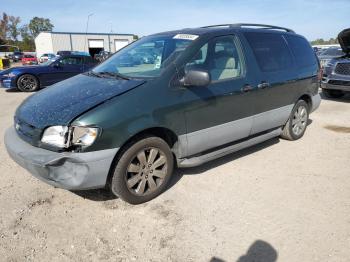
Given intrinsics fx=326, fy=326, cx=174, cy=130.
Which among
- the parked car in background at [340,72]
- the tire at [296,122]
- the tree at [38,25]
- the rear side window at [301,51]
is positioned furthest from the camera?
the tree at [38,25]

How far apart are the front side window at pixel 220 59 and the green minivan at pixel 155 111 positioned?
0.01m

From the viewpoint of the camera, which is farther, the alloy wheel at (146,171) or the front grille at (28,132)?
the alloy wheel at (146,171)

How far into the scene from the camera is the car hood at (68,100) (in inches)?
122

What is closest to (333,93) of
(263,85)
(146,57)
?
(263,85)

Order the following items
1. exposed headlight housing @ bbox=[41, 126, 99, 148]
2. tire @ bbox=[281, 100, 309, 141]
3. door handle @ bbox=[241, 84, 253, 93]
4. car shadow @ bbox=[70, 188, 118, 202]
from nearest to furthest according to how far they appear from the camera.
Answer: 1. exposed headlight housing @ bbox=[41, 126, 99, 148]
2. car shadow @ bbox=[70, 188, 118, 202]
3. door handle @ bbox=[241, 84, 253, 93]
4. tire @ bbox=[281, 100, 309, 141]

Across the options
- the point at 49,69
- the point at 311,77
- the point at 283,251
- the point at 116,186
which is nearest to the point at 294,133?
the point at 311,77

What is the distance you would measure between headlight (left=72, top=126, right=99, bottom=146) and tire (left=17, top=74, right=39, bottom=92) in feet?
34.7

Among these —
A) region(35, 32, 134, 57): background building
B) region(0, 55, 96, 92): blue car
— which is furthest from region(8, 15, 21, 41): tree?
region(0, 55, 96, 92): blue car

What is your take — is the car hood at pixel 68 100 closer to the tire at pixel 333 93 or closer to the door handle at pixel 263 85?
the door handle at pixel 263 85

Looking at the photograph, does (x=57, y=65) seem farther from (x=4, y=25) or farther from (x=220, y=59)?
(x=4, y=25)

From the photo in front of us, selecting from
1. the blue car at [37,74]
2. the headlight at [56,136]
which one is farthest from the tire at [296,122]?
the blue car at [37,74]

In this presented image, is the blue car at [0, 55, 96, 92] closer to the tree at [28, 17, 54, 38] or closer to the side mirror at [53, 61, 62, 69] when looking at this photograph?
the side mirror at [53, 61, 62, 69]

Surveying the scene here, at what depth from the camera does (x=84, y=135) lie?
2984mm

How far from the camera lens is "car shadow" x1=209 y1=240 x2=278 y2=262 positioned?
8.80 feet
